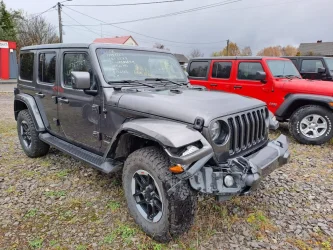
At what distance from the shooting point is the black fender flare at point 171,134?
2.17 metres

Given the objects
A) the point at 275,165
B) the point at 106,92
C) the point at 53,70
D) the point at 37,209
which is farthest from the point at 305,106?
the point at 37,209

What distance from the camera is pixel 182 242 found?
2.54 meters

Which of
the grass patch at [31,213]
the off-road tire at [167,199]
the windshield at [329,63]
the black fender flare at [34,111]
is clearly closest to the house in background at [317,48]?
the windshield at [329,63]

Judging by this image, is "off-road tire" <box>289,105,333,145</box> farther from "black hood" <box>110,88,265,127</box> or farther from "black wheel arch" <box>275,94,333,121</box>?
"black hood" <box>110,88,265,127</box>

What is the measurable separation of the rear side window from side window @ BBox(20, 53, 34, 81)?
4.44 m

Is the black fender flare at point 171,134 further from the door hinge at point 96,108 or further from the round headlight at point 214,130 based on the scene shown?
the door hinge at point 96,108

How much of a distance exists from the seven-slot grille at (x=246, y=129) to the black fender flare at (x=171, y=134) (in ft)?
1.35

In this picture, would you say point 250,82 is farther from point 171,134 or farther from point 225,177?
point 171,134

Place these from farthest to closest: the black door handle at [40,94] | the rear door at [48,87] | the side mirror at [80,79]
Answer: the black door handle at [40,94], the rear door at [48,87], the side mirror at [80,79]

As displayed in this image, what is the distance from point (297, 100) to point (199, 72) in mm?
2839

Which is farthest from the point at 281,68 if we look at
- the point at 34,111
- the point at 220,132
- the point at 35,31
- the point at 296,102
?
the point at 35,31

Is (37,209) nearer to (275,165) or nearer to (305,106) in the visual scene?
(275,165)

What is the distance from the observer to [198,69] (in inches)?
303

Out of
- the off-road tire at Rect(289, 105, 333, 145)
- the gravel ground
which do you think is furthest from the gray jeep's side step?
the off-road tire at Rect(289, 105, 333, 145)
